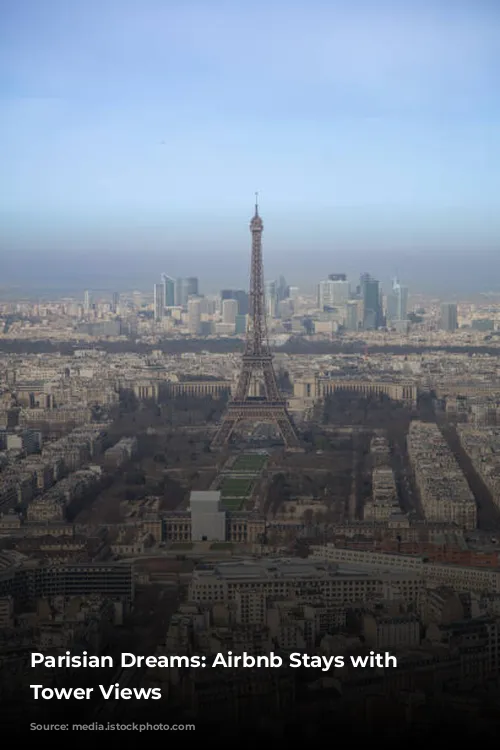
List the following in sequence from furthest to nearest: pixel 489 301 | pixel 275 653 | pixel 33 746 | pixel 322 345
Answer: pixel 322 345
pixel 489 301
pixel 275 653
pixel 33 746

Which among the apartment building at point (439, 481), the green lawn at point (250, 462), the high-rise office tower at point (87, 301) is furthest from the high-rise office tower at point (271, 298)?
the green lawn at point (250, 462)

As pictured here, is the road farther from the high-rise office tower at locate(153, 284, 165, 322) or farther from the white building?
the high-rise office tower at locate(153, 284, 165, 322)

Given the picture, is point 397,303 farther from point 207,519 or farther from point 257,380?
point 207,519

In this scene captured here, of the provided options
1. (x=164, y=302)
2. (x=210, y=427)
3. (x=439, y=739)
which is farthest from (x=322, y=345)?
(x=439, y=739)

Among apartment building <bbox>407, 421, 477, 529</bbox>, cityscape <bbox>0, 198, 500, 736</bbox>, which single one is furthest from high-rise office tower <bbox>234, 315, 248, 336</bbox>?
apartment building <bbox>407, 421, 477, 529</bbox>

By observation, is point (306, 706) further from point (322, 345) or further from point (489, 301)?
point (322, 345)

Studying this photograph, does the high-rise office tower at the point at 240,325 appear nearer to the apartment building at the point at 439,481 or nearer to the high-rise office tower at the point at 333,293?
the high-rise office tower at the point at 333,293
